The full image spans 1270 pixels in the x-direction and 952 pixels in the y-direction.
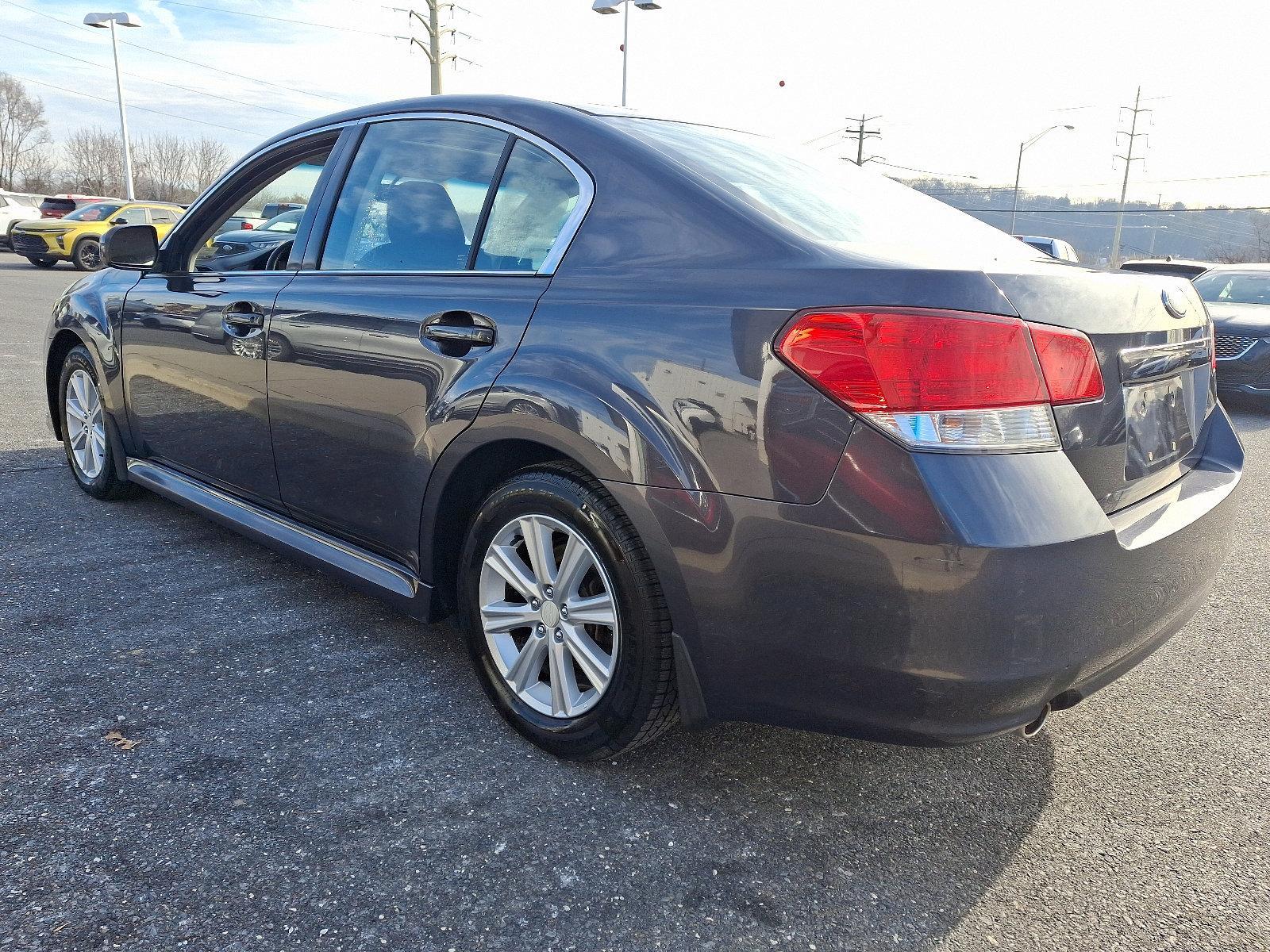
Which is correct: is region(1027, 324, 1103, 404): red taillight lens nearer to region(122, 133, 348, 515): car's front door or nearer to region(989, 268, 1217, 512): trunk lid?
region(989, 268, 1217, 512): trunk lid

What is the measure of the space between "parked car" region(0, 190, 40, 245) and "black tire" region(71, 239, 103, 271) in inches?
213

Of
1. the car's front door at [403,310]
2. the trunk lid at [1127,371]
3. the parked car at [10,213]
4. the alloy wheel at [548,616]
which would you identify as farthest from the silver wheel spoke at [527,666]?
the parked car at [10,213]

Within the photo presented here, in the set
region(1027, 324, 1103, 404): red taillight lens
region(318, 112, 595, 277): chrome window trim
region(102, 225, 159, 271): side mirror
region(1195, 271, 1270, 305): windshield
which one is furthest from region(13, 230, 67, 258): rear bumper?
region(1027, 324, 1103, 404): red taillight lens

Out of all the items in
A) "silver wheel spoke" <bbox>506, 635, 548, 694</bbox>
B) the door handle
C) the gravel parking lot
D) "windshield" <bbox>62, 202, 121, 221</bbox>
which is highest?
"windshield" <bbox>62, 202, 121, 221</bbox>

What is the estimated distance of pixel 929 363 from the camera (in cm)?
183

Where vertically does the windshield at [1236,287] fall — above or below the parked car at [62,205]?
below

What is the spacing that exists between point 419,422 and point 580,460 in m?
0.60

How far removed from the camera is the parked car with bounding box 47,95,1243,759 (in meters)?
1.84

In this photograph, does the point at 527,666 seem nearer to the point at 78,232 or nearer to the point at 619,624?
the point at 619,624

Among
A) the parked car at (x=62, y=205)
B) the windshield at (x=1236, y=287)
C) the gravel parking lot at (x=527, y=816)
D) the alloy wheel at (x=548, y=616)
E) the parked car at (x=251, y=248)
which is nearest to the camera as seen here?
the gravel parking lot at (x=527, y=816)

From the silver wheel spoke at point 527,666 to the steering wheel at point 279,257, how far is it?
1614 mm

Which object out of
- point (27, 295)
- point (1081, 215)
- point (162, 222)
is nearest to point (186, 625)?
point (27, 295)

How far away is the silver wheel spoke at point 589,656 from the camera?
2.34 m

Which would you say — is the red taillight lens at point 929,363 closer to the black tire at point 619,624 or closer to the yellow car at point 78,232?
the black tire at point 619,624
